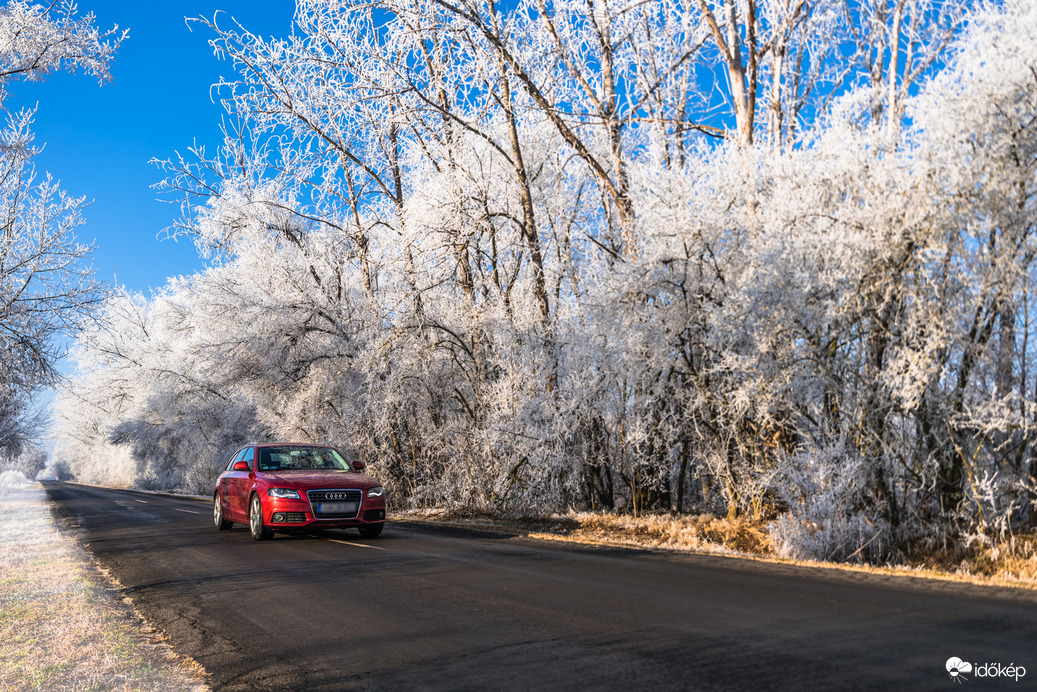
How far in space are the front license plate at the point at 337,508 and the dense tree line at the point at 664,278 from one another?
15.2ft

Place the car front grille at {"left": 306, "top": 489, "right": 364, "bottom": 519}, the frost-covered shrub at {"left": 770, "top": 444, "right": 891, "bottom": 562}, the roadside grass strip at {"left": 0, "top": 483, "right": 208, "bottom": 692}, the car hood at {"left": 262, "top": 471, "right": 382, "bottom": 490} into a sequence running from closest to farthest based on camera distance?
the roadside grass strip at {"left": 0, "top": 483, "right": 208, "bottom": 692} < the frost-covered shrub at {"left": 770, "top": 444, "right": 891, "bottom": 562} < the car front grille at {"left": 306, "top": 489, "right": 364, "bottom": 519} < the car hood at {"left": 262, "top": 471, "right": 382, "bottom": 490}

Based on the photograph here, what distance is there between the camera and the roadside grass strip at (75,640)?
4984 mm

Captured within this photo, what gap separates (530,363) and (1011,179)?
9971mm

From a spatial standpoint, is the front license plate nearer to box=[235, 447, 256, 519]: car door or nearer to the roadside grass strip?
box=[235, 447, 256, 519]: car door

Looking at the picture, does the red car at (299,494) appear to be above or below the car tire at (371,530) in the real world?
above

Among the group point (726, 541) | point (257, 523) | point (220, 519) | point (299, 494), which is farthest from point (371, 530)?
point (726, 541)

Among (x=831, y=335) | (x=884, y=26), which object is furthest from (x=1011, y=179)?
(x=884, y=26)

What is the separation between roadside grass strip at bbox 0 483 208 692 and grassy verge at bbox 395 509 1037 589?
713 centimetres

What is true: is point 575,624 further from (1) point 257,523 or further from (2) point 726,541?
(1) point 257,523

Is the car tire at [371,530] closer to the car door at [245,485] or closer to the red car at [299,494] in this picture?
the red car at [299,494]

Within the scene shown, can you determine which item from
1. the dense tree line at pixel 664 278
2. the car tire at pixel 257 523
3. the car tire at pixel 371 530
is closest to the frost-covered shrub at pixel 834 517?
the dense tree line at pixel 664 278

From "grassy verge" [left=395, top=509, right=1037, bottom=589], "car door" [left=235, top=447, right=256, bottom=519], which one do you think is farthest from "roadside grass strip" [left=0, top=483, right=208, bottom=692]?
"grassy verge" [left=395, top=509, right=1037, bottom=589]

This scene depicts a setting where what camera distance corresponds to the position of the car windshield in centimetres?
1461

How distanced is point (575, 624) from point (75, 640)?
3964 millimetres
